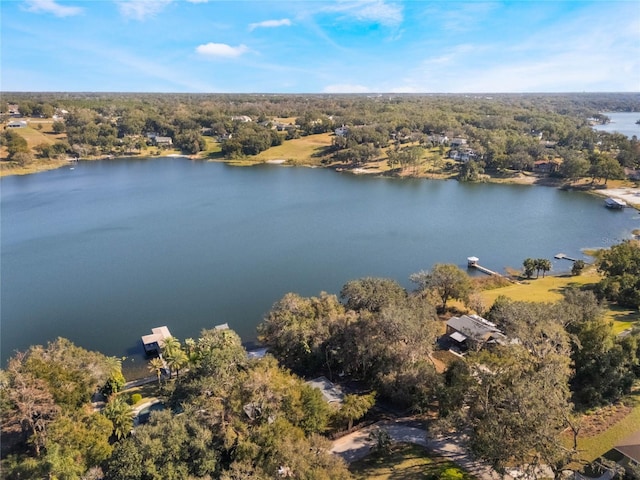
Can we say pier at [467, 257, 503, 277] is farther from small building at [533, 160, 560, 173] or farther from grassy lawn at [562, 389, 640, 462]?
small building at [533, 160, 560, 173]

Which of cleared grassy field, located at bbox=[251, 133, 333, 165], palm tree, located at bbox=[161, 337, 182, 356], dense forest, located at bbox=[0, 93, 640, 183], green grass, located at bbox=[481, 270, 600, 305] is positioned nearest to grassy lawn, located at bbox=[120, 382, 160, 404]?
palm tree, located at bbox=[161, 337, 182, 356]

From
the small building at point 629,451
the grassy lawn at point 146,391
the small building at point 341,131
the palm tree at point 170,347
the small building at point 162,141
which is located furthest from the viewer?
the small building at point 162,141

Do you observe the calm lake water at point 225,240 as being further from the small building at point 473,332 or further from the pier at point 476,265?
the small building at point 473,332

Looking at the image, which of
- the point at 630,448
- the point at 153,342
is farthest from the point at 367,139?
the point at 630,448

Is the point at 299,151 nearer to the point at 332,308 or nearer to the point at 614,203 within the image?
the point at 614,203

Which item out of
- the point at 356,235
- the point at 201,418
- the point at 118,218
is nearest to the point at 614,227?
the point at 356,235

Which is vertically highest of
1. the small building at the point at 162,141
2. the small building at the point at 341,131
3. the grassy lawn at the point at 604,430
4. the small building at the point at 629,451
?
the small building at the point at 341,131

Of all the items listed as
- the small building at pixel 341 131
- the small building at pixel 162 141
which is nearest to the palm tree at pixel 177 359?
the small building at pixel 341 131
